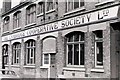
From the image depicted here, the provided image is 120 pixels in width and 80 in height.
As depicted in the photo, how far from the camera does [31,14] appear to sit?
75.7 ft

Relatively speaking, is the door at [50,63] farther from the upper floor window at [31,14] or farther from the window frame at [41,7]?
the upper floor window at [31,14]

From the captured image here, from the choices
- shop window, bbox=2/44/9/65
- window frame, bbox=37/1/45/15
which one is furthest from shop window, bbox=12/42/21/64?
window frame, bbox=37/1/45/15

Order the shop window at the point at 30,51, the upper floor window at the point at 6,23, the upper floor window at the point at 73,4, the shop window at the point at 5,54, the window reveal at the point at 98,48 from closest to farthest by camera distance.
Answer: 1. the window reveal at the point at 98,48
2. the upper floor window at the point at 73,4
3. the shop window at the point at 30,51
4. the upper floor window at the point at 6,23
5. the shop window at the point at 5,54

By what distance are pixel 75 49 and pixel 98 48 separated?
2.52 metres

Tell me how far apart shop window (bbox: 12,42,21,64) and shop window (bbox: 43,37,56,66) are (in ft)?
19.8

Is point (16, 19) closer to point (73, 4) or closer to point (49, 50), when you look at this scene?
point (49, 50)

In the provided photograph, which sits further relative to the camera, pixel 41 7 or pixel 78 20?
pixel 41 7

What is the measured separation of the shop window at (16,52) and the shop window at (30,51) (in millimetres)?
2231

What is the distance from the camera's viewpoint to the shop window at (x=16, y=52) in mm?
25697

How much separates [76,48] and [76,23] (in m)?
1.79

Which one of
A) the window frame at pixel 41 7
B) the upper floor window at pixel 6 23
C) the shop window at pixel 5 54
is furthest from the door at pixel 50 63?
the upper floor window at pixel 6 23

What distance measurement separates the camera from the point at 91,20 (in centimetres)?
1449

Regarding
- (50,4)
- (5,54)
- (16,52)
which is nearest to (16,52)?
(16,52)

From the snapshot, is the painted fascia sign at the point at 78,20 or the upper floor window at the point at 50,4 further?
the upper floor window at the point at 50,4
